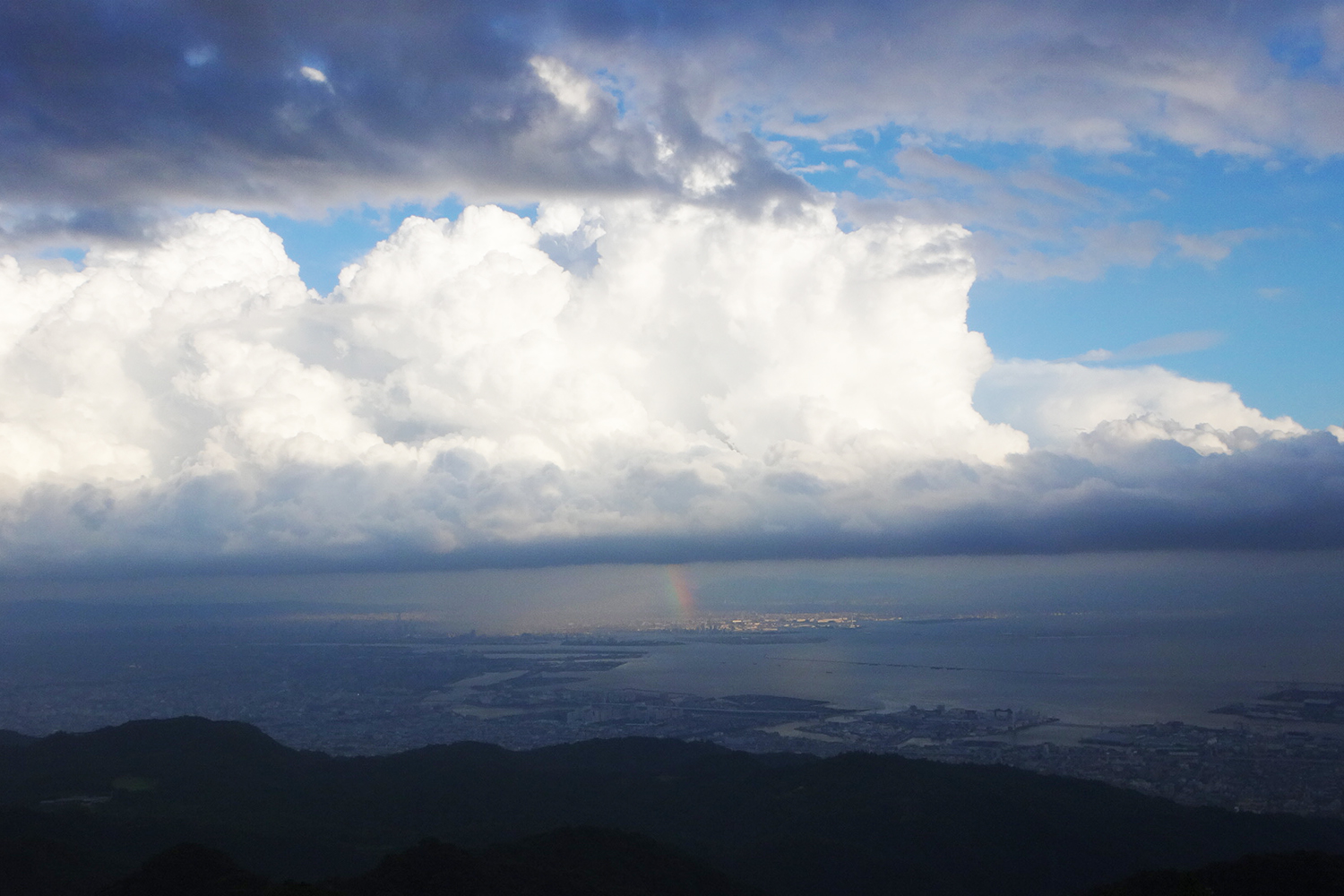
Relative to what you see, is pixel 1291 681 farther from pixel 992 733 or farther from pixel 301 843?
pixel 301 843

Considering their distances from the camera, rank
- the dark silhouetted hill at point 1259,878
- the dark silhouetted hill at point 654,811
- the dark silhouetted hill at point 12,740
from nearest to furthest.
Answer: the dark silhouetted hill at point 1259,878 < the dark silhouetted hill at point 654,811 < the dark silhouetted hill at point 12,740

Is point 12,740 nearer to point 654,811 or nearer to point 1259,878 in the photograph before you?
point 654,811

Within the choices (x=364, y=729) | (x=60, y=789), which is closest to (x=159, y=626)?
(x=364, y=729)

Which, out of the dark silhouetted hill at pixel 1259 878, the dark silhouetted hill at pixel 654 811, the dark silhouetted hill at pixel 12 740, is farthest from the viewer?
the dark silhouetted hill at pixel 12 740

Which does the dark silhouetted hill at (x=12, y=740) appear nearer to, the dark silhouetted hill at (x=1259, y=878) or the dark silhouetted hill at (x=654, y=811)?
the dark silhouetted hill at (x=654, y=811)

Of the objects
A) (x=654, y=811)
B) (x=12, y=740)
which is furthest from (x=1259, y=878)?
(x=12, y=740)

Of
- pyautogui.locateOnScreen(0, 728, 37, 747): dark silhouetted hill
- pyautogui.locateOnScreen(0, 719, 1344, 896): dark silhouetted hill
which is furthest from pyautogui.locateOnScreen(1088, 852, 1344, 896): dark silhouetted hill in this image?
pyautogui.locateOnScreen(0, 728, 37, 747): dark silhouetted hill

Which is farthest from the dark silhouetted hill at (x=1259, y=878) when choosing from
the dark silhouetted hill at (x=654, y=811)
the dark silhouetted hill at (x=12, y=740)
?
the dark silhouetted hill at (x=12, y=740)

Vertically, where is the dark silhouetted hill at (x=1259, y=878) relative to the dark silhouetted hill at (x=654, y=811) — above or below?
above
